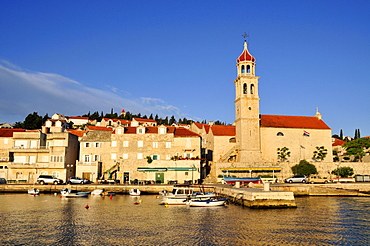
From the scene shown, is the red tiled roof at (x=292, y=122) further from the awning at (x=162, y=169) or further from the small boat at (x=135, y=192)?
the small boat at (x=135, y=192)

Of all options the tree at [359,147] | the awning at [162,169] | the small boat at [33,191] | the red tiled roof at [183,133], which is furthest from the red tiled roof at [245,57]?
the small boat at [33,191]

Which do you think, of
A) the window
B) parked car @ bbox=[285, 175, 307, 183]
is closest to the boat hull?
parked car @ bbox=[285, 175, 307, 183]

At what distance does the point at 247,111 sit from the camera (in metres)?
65.5

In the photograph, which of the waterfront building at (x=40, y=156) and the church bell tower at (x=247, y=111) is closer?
the waterfront building at (x=40, y=156)

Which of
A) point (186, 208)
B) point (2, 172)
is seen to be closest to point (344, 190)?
point (186, 208)

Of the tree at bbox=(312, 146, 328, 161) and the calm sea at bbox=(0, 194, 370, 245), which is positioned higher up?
the tree at bbox=(312, 146, 328, 161)

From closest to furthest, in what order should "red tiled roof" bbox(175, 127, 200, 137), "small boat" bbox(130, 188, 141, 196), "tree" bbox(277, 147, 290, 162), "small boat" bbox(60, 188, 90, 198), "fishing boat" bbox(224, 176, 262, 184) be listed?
"small boat" bbox(60, 188, 90, 198) → "small boat" bbox(130, 188, 141, 196) → "fishing boat" bbox(224, 176, 262, 184) → "red tiled roof" bbox(175, 127, 200, 137) → "tree" bbox(277, 147, 290, 162)

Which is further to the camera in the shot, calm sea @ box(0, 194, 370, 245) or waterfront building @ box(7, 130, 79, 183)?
waterfront building @ box(7, 130, 79, 183)

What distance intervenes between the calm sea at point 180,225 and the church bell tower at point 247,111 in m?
26.2

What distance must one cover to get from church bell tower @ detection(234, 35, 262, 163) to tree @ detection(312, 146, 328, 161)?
12094 millimetres

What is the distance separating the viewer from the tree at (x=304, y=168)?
196 feet

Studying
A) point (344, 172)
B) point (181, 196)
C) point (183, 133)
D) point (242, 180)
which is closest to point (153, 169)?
point (183, 133)

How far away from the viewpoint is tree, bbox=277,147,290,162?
66.4 m

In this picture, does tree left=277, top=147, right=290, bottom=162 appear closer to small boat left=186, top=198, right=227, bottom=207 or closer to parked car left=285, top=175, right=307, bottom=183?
parked car left=285, top=175, right=307, bottom=183
